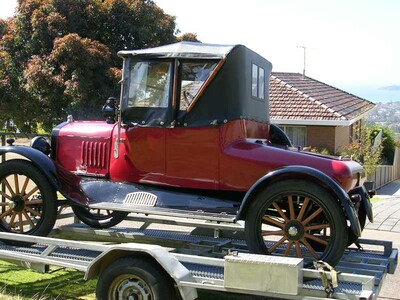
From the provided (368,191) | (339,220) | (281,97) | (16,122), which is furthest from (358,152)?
(339,220)

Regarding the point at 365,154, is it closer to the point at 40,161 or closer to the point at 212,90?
the point at 212,90

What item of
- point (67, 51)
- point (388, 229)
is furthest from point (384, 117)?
point (388, 229)

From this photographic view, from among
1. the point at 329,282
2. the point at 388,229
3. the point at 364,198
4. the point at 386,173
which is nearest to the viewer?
the point at 329,282

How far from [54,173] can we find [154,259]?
1.87 meters

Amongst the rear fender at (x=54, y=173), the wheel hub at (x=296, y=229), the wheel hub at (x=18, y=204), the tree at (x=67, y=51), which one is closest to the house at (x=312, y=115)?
the tree at (x=67, y=51)

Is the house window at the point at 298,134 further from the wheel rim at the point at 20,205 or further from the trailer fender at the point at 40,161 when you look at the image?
the trailer fender at the point at 40,161

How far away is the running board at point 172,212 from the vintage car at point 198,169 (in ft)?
0.04

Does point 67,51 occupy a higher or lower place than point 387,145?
higher

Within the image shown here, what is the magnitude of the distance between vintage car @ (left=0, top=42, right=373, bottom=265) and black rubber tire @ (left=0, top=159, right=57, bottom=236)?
0.01 metres

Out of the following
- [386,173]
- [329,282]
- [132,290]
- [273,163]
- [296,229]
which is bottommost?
[386,173]

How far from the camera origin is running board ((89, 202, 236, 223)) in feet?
18.1

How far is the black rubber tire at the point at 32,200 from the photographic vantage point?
6293 mm

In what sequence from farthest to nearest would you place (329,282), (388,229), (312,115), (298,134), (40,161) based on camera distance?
(298,134) < (312,115) < (388,229) < (40,161) < (329,282)

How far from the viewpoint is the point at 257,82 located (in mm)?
6715
